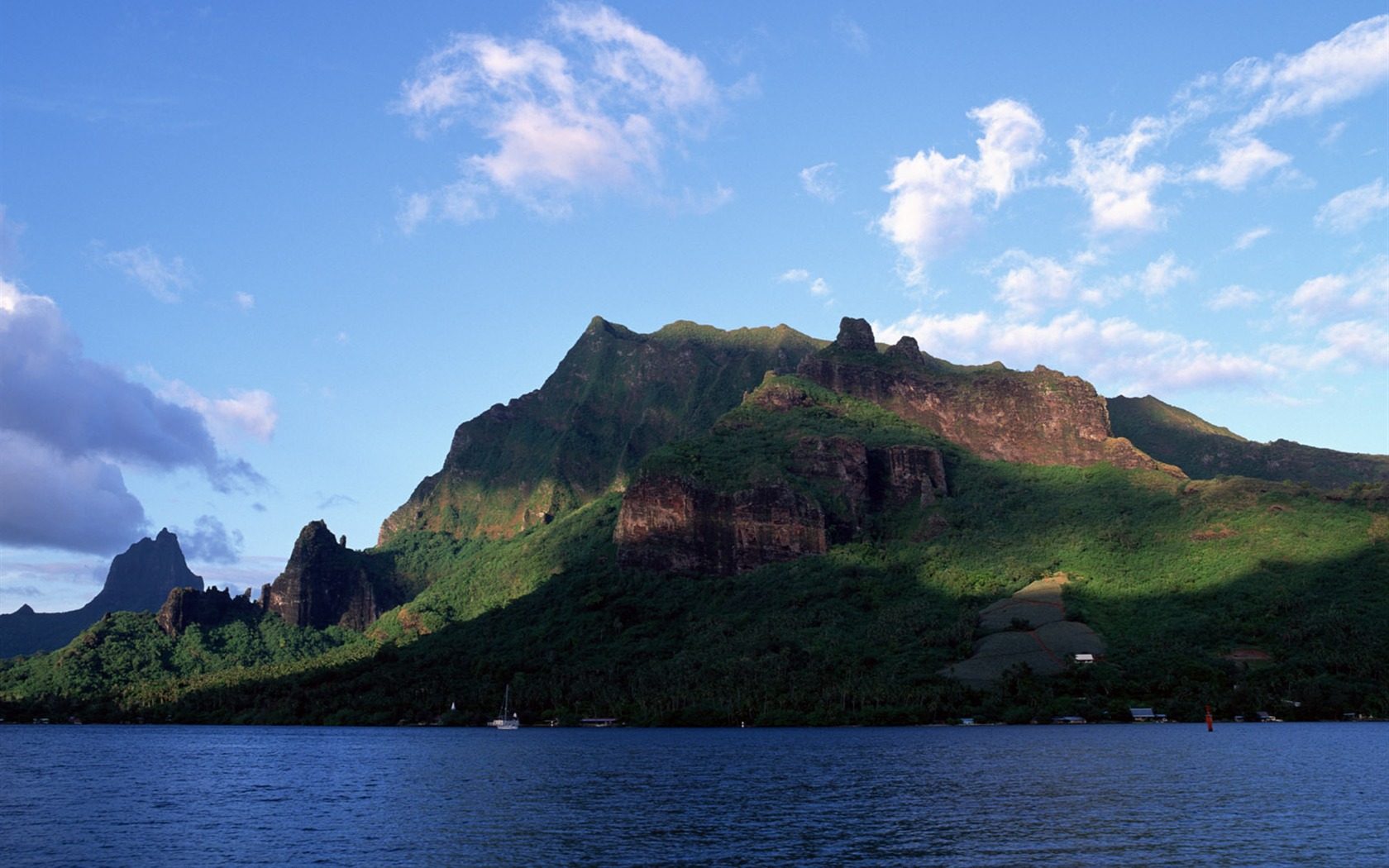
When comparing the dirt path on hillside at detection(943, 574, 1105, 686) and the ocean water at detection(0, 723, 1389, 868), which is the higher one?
the dirt path on hillside at detection(943, 574, 1105, 686)

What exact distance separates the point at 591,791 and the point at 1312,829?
56.3 metres

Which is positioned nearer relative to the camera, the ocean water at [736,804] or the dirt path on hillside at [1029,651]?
the ocean water at [736,804]

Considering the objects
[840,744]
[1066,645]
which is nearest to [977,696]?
[1066,645]

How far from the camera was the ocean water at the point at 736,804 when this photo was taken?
6141 centimetres

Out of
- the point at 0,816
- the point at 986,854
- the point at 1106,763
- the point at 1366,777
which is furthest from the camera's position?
the point at 1106,763

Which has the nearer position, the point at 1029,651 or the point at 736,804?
the point at 736,804

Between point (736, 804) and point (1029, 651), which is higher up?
point (1029, 651)

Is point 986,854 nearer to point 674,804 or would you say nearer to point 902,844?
point 902,844

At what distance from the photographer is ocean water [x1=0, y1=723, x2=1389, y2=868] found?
61406mm

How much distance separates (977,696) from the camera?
183250mm

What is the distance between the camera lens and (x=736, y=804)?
81.9 m

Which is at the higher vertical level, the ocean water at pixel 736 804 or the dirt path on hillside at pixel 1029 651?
the dirt path on hillside at pixel 1029 651

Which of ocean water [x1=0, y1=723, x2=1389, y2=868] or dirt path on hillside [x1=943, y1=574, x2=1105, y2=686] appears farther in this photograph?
dirt path on hillside [x1=943, y1=574, x2=1105, y2=686]

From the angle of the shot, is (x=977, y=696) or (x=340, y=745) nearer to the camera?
(x=340, y=745)
